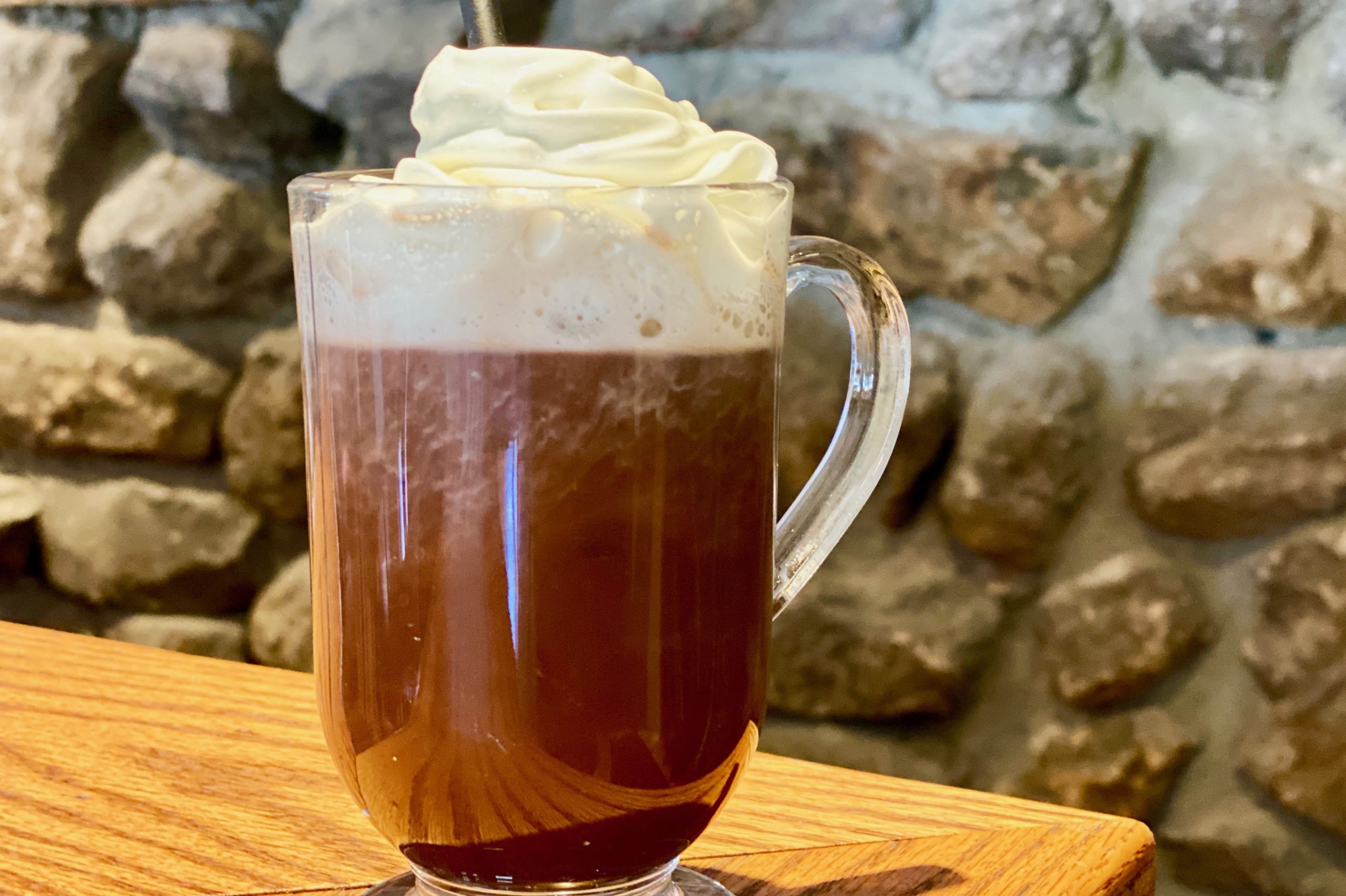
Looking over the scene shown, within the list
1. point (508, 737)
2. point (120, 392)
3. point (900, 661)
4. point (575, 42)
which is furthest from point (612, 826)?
point (120, 392)

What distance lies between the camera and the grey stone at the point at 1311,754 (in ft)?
3.26

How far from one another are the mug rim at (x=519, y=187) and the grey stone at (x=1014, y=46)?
64cm

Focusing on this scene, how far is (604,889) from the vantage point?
50 cm

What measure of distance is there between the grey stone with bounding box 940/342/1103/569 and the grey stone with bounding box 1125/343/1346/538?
0.04 metres

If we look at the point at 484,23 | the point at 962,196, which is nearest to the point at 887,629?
the point at 962,196

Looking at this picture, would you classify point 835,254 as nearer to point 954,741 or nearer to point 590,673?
point 590,673

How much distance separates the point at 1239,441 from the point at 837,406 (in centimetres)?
32

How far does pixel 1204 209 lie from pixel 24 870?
90 centimetres

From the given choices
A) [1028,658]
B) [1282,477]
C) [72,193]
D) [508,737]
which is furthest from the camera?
[72,193]

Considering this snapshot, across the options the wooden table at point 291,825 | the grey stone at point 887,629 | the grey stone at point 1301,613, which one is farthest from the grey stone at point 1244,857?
the wooden table at point 291,825

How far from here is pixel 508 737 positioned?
460 millimetres

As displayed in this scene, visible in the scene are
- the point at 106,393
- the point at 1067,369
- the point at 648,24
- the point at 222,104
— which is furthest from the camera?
the point at 106,393

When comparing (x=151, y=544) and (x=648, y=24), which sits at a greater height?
(x=648, y=24)

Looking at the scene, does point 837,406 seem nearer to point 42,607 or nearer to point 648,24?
point 648,24
